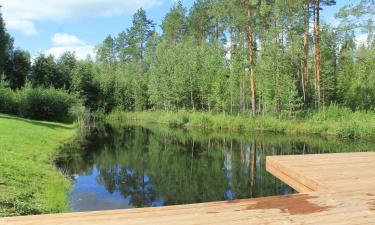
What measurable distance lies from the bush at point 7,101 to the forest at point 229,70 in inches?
3.1

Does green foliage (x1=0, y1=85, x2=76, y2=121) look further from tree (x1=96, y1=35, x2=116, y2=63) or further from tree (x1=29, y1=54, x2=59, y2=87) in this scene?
tree (x1=96, y1=35, x2=116, y2=63)

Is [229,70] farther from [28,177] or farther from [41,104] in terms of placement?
[28,177]

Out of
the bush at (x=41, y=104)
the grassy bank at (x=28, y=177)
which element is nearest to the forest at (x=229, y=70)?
the bush at (x=41, y=104)

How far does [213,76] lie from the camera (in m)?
37.2

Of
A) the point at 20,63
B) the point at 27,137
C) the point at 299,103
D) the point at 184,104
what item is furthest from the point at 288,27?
the point at 20,63

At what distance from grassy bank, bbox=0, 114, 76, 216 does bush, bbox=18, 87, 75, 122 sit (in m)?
11.6

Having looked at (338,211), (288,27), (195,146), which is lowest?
(195,146)

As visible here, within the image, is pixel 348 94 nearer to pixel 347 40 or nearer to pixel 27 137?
pixel 347 40

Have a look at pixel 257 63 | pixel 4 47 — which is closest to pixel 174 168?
pixel 257 63

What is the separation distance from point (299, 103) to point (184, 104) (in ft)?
45.4

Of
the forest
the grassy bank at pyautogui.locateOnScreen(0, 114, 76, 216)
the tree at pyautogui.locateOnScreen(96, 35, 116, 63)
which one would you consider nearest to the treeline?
the forest

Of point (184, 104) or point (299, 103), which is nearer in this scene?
point (299, 103)

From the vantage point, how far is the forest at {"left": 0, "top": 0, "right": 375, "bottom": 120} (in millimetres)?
29344

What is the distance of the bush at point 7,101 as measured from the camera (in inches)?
1154
